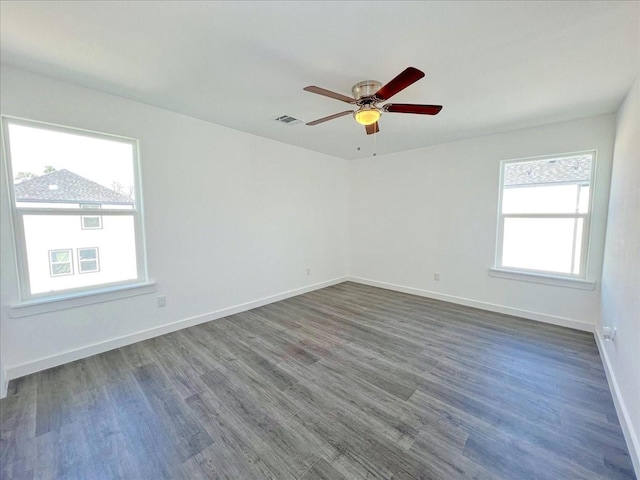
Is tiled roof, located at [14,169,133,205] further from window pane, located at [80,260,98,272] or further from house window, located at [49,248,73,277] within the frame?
window pane, located at [80,260,98,272]

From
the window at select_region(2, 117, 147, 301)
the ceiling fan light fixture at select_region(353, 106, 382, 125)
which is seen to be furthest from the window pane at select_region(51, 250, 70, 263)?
the ceiling fan light fixture at select_region(353, 106, 382, 125)

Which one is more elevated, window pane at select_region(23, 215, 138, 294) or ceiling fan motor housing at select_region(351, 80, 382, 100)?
ceiling fan motor housing at select_region(351, 80, 382, 100)

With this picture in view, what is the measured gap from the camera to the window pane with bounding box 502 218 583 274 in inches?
128

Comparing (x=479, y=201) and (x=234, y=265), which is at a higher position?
(x=479, y=201)

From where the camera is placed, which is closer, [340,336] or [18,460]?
[18,460]

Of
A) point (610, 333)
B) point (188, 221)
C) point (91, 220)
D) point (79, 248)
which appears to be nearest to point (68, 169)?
point (91, 220)

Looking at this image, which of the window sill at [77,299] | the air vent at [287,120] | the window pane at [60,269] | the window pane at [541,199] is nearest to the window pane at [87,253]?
the window pane at [60,269]

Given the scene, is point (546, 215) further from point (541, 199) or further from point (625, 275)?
point (625, 275)

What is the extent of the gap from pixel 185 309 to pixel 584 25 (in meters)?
4.25

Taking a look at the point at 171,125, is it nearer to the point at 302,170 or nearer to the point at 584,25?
the point at 302,170

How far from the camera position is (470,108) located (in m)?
2.78

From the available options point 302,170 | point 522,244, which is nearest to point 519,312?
point 522,244

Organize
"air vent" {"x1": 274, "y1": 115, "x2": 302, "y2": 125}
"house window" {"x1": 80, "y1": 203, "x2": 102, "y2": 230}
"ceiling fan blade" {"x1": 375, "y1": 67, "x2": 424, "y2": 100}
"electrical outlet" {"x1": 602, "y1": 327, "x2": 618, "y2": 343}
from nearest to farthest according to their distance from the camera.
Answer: "ceiling fan blade" {"x1": 375, "y1": 67, "x2": 424, "y2": 100} < "electrical outlet" {"x1": 602, "y1": 327, "x2": 618, "y2": 343} < "house window" {"x1": 80, "y1": 203, "x2": 102, "y2": 230} < "air vent" {"x1": 274, "y1": 115, "x2": 302, "y2": 125}

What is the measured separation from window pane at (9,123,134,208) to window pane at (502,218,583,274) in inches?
191
